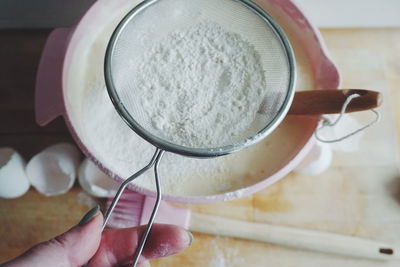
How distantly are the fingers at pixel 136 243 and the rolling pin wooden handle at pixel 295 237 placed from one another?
12 centimetres

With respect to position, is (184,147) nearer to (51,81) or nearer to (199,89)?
(199,89)

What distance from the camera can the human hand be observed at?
0.47m

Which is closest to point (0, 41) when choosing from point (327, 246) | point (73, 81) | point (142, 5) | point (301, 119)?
point (73, 81)

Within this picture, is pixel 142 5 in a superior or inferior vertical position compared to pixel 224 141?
superior

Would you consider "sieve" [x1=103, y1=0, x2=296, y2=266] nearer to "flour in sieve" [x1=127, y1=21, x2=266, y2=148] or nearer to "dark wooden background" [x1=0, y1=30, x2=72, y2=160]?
"flour in sieve" [x1=127, y1=21, x2=266, y2=148]

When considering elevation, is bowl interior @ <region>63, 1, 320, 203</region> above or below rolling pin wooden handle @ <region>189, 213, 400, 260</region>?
above

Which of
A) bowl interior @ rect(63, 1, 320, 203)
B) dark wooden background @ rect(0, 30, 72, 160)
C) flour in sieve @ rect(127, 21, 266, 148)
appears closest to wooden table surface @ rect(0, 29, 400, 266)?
dark wooden background @ rect(0, 30, 72, 160)

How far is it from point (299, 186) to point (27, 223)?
0.48 m

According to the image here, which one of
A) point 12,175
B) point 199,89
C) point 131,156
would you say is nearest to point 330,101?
point 199,89

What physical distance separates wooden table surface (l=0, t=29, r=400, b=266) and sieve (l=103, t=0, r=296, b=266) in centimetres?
22

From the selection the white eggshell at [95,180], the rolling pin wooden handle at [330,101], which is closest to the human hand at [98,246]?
the white eggshell at [95,180]

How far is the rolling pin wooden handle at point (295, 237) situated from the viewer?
2.28ft

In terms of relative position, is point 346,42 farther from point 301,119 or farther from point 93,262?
point 93,262

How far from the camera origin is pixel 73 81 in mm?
672
